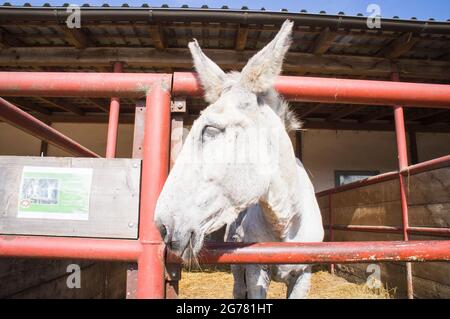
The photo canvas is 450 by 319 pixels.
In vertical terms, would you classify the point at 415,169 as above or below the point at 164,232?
above

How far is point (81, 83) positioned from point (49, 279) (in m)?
1.55

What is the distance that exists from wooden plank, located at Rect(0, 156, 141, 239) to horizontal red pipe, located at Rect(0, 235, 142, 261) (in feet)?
0.11

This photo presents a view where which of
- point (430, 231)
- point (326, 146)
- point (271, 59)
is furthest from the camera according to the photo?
point (326, 146)

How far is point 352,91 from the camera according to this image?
4.02 feet

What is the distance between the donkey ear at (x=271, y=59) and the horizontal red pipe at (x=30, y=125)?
1128 mm

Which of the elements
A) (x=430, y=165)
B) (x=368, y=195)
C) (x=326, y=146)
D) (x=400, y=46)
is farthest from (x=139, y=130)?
(x=326, y=146)

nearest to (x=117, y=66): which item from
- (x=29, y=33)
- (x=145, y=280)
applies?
(x=29, y=33)

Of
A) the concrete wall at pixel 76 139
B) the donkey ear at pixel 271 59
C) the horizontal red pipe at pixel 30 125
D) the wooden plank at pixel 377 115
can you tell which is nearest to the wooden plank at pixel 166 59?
the wooden plank at pixel 377 115

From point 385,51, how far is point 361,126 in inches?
185

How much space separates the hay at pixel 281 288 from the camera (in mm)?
4262

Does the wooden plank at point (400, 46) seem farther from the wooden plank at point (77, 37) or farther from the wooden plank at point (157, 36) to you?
the wooden plank at point (77, 37)

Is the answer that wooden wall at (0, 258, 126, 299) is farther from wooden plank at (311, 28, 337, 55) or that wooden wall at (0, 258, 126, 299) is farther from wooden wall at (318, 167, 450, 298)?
wooden plank at (311, 28, 337, 55)

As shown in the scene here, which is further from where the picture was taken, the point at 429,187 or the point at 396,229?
the point at 396,229

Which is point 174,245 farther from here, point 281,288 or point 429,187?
point 281,288
